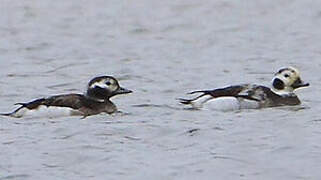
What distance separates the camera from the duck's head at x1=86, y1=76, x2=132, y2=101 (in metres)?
13.7

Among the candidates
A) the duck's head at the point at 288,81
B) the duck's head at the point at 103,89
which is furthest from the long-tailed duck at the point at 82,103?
the duck's head at the point at 288,81

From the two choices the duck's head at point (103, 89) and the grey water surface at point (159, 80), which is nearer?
the grey water surface at point (159, 80)

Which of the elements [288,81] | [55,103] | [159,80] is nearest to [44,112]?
[55,103]

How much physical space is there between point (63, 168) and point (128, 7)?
10963mm

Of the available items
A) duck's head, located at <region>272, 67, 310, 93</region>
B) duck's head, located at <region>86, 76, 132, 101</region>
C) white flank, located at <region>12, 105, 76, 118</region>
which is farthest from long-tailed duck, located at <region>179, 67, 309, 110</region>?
white flank, located at <region>12, 105, 76, 118</region>

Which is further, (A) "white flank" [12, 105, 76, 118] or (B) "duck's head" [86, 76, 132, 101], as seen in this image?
(B) "duck's head" [86, 76, 132, 101]

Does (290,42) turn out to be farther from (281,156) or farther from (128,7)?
(281,156)

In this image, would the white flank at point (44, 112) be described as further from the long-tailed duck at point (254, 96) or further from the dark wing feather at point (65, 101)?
the long-tailed duck at point (254, 96)

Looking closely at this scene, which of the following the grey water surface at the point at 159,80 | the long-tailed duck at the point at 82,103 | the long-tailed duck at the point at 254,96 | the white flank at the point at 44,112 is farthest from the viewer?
the long-tailed duck at the point at 254,96

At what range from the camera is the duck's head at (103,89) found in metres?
13.7

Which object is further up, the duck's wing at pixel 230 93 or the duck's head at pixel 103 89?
the duck's head at pixel 103 89

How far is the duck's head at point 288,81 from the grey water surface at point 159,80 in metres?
0.23

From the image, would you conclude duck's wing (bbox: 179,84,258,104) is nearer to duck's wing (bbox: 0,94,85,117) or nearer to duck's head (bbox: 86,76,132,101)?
duck's head (bbox: 86,76,132,101)

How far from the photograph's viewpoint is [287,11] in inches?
820
